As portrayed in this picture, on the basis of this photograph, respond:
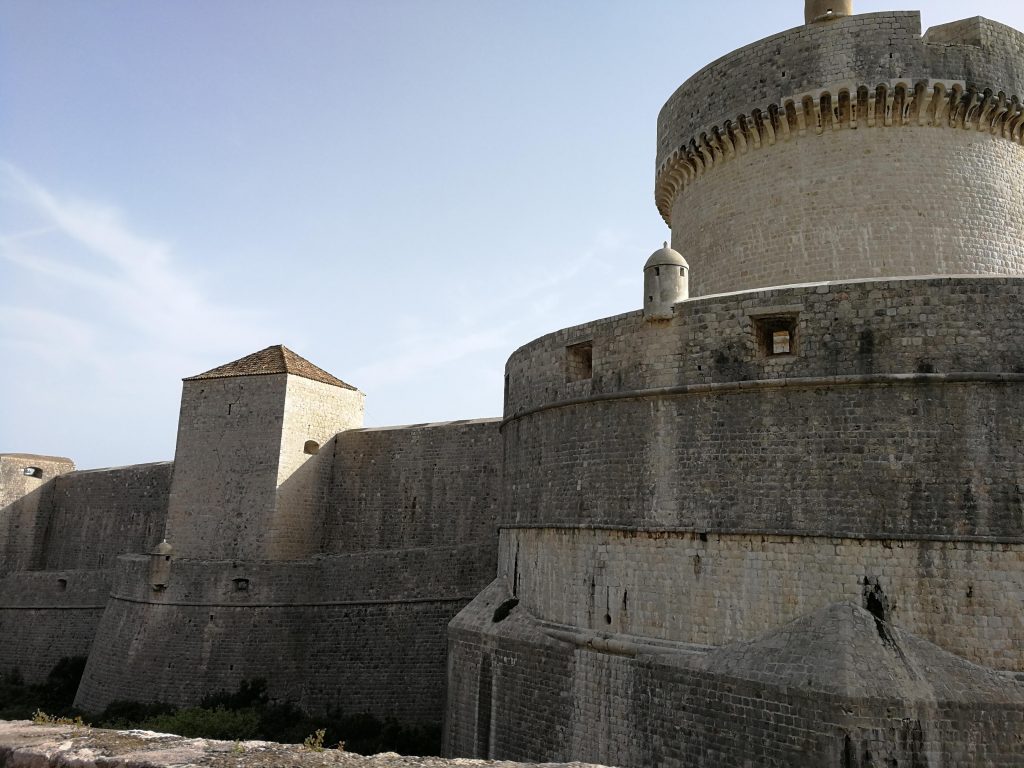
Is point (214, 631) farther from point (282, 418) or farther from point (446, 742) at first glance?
point (446, 742)

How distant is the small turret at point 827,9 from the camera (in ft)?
36.8

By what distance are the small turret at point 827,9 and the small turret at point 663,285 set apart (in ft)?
17.7

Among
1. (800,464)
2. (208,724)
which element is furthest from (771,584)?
(208,724)

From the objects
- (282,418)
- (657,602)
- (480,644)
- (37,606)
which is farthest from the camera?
(37,606)

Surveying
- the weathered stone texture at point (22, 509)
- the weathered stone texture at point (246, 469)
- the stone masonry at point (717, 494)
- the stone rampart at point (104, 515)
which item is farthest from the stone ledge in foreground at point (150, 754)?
the weathered stone texture at point (22, 509)

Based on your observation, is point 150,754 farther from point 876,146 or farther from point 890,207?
point 876,146

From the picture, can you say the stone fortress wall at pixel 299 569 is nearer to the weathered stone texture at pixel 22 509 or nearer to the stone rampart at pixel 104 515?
the stone rampart at pixel 104 515

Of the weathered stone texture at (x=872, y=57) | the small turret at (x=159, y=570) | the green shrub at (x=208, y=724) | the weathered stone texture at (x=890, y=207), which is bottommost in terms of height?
the green shrub at (x=208, y=724)

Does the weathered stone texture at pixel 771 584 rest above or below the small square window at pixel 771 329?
below

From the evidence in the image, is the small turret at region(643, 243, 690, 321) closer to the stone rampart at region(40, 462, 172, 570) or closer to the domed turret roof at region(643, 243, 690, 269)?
the domed turret roof at region(643, 243, 690, 269)

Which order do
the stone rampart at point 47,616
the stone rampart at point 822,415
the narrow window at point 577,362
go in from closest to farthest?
the stone rampart at point 822,415 → the narrow window at point 577,362 → the stone rampart at point 47,616

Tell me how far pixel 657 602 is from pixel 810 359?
304 cm

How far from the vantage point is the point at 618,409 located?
29.4 ft

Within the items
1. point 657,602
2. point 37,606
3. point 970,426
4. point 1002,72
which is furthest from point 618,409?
point 37,606
